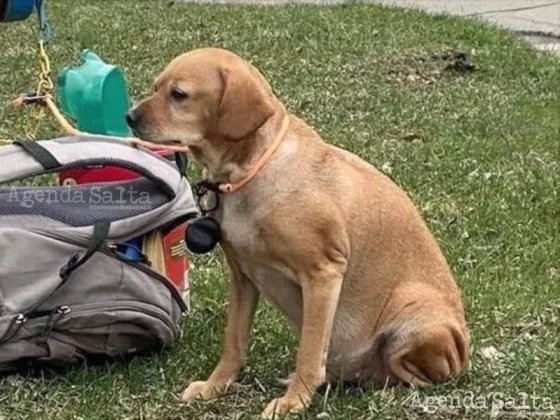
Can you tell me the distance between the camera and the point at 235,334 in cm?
374

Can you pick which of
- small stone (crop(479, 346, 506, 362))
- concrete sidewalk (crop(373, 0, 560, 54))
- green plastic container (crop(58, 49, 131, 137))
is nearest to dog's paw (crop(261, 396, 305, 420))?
small stone (crop(479, 346, 506, 362))

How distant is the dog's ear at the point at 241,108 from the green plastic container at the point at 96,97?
1057 mm

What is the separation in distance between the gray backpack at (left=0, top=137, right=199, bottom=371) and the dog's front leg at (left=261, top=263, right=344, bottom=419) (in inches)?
21.9

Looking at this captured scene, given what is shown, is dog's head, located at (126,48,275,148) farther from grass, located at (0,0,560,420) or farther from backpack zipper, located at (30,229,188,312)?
grass, located at (0,0,560,420)

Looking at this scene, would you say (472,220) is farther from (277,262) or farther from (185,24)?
(185,24)

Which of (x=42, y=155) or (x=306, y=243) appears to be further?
(x=42, y=155)

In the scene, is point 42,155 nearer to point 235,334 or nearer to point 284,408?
point 235,334

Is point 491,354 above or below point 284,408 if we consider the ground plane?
below

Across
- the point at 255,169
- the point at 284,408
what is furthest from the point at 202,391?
the point at 255,169

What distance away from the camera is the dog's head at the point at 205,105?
3375 mm

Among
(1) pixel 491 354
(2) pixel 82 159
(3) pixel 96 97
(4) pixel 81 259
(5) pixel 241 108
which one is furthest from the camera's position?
(3) pixel 96 97

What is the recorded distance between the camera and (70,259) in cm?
367

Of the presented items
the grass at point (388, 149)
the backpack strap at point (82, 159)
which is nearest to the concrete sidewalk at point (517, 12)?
the grass at point (388, 149)

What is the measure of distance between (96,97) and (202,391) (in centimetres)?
125
